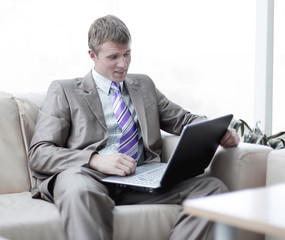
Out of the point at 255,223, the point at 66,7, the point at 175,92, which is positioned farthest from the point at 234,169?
the point at 66,7

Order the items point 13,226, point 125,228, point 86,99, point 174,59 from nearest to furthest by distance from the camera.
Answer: point 13,226, point 125,228, point 86,99, point 174,59

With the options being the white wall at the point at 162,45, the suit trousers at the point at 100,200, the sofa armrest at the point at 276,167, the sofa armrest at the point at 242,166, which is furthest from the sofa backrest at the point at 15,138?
the white wall at the point at 162,45

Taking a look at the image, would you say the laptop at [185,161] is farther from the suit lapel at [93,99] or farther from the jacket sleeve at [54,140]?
the suit lapel at [93,99]

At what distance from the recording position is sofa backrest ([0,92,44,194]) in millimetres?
2135

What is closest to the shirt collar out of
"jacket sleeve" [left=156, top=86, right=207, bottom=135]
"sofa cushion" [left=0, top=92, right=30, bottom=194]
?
"jacket sleeve" [left=156, top=86, right=207, bottom=135]

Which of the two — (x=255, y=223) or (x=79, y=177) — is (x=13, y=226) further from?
(x=255, y=223)

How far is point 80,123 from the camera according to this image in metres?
2.12

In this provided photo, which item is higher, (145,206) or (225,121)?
(225,121)

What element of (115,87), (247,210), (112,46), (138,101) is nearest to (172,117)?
(138,101)

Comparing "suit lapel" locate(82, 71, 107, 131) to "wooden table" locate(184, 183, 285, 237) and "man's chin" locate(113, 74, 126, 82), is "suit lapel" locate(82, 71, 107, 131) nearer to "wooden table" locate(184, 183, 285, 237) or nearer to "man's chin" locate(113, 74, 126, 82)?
"man's chin" locate(113, 74, 126, 82)

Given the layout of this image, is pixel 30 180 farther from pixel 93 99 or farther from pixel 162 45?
pixel 162 45

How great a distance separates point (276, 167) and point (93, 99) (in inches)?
32.9

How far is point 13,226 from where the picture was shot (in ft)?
5.52

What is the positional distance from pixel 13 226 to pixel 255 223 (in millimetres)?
1082
